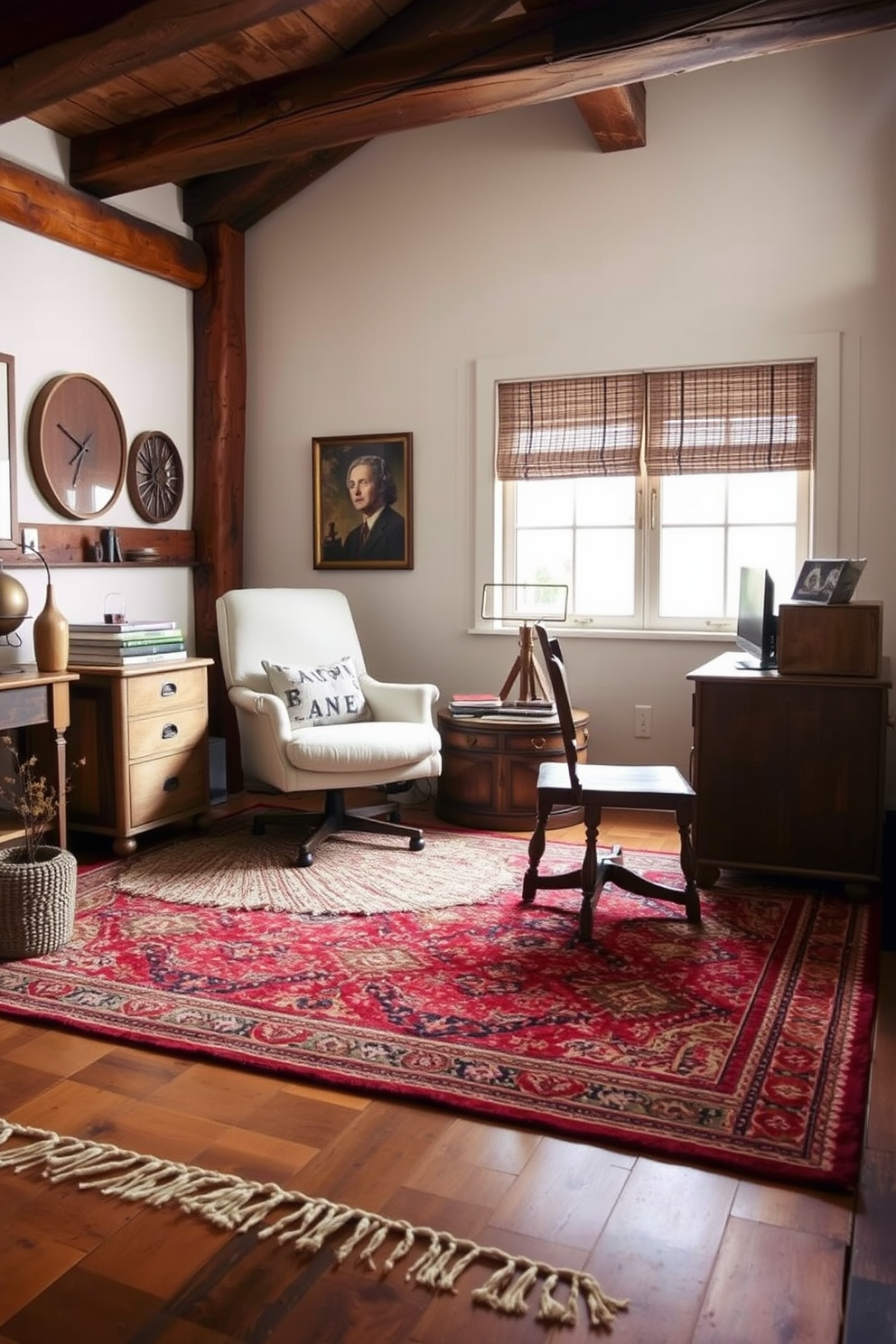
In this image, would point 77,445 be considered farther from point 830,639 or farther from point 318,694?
point 830,639

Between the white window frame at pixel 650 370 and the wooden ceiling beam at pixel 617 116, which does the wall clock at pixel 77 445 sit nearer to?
the white window frame at pixel 650 370

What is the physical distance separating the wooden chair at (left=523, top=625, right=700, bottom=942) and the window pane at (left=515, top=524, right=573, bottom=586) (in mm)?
1624

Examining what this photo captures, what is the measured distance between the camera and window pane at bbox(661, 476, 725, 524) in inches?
179

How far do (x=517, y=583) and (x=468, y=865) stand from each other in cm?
158

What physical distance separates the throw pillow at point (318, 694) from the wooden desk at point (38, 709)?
29.9 inches

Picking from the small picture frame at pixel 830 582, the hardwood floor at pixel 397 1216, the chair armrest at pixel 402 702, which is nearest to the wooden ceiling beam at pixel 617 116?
the small picture frame at pixel 830 582

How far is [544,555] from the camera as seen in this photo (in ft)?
15.9

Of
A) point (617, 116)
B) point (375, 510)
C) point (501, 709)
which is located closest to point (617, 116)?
point (617, 116)

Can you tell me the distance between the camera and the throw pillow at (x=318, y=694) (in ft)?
13.2

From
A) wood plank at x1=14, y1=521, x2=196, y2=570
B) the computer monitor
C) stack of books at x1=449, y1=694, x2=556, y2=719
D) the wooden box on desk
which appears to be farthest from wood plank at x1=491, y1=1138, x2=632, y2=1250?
wood plank at x1=14, y1=521, x2=196, y2=570

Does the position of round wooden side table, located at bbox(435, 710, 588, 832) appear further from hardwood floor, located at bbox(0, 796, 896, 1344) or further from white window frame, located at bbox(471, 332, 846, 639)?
hardwood floor, located at bbox(0, 796, 896, 1344)

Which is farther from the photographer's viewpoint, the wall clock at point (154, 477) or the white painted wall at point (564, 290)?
the wall clock at point (154, 477)

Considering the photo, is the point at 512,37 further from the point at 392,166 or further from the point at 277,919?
the point at 277,919

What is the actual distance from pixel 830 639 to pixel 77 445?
2.96 m
